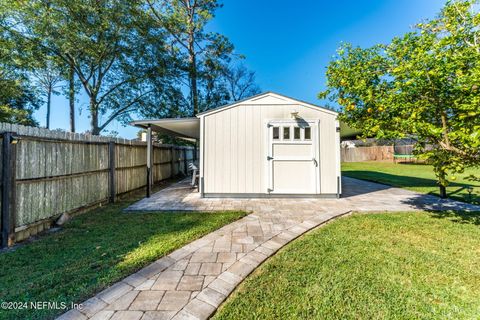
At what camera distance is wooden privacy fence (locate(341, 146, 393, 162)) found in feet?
70.7

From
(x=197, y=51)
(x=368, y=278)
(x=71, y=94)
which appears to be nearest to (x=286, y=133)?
(x=368, y=278)

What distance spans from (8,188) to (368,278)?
4.79 metres

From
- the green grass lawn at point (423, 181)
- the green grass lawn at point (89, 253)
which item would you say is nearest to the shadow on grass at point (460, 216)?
the green grass lawn at point (423, 181)

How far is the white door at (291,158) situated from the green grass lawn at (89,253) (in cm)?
190

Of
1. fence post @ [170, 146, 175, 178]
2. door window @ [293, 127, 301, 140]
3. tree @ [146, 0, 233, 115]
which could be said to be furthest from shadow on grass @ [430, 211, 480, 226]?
tree @ [146, 0, 233, 115]

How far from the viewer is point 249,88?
19.6m

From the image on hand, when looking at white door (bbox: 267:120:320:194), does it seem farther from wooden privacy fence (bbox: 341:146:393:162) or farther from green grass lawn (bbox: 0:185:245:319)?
wooden privacy fence (bbox: 341:146:393:162)

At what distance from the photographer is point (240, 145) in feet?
18.8

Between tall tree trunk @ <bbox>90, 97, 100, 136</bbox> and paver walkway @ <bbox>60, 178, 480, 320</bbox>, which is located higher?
tall tree trunk @ <bbox>90, 97, 100, 136</bbox>

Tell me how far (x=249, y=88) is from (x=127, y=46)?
10.8 m

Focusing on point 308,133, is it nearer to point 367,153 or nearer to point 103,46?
point 103,46

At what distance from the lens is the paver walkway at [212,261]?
1680 millimetres

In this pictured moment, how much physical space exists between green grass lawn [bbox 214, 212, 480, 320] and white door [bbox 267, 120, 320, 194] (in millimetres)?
2351

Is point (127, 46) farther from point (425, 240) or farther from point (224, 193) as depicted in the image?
point (425, 240)
